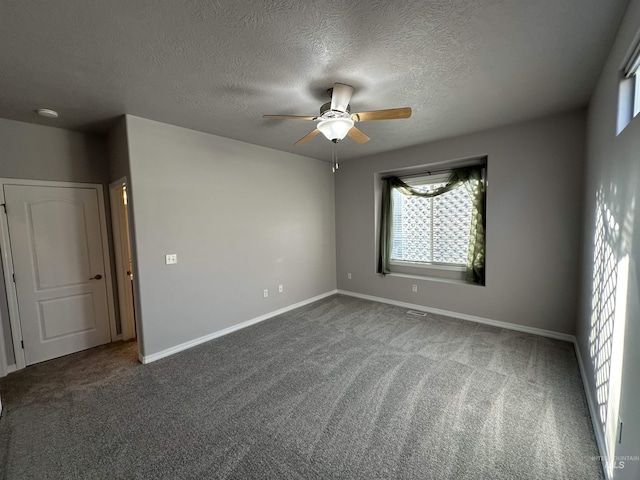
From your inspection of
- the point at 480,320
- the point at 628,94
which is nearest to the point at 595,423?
the point at 480,320

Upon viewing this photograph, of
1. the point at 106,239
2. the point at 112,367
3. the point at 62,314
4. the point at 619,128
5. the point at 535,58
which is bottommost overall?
the point at 112,367

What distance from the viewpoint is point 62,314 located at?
309cm

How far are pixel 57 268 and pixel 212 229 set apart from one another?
1.72 metres

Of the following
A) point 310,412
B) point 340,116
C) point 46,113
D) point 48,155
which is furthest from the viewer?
point 48,155

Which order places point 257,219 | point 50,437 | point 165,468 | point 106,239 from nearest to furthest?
1. point 165,468
2. point 50,437
3. point 106,239
4. point 257,219

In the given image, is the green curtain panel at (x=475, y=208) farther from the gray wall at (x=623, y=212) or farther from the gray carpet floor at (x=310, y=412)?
the gray wall at (x=623, y=212)

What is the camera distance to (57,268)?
304cm

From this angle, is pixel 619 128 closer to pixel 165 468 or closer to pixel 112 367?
pixel 165 468

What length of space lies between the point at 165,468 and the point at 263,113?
117 inches

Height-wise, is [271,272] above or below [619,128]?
below

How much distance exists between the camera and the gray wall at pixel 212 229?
2.88 m

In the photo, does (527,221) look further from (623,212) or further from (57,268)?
(57,268)

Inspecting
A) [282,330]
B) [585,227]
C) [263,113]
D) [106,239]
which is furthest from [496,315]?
[106,239]

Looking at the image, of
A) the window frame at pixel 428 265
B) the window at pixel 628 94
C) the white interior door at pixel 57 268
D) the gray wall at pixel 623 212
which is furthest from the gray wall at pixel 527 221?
the white interior door at pixel 57 268
